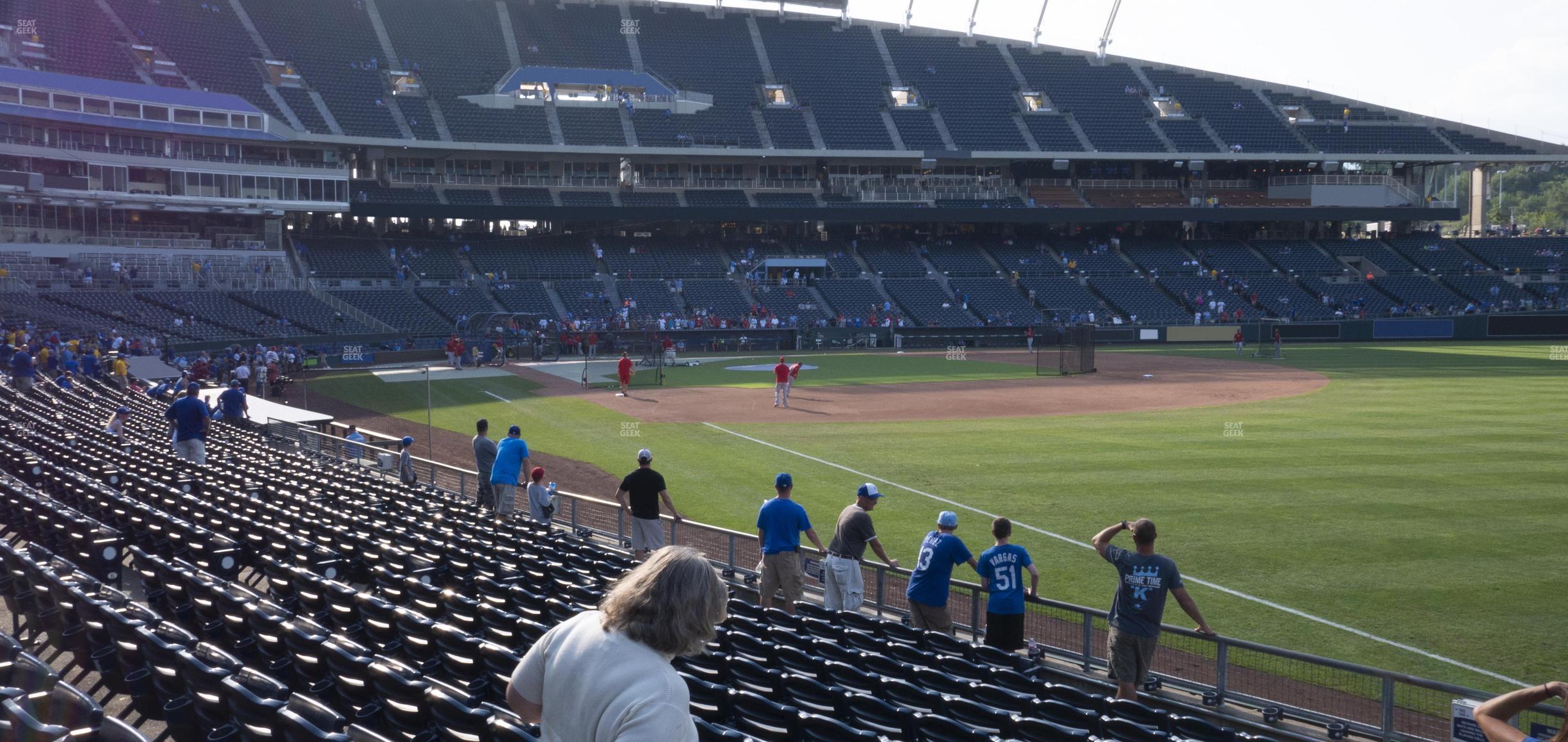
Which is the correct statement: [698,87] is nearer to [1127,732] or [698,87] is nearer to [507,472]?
[507,472]

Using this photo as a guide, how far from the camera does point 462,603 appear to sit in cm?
811

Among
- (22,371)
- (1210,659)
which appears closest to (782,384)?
(22,371)

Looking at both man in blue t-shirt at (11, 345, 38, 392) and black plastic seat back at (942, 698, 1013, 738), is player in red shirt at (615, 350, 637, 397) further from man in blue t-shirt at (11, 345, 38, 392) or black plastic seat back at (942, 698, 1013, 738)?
black plastic seat back at (942, 698, 1013, 738)

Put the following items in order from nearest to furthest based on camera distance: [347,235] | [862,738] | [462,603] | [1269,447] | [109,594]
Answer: [862,738], [109,594], [462,603], [1269,447], [347,235]

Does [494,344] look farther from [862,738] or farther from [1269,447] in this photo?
[862,738]

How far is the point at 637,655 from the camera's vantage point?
3295mm

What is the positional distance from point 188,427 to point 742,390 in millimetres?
23983

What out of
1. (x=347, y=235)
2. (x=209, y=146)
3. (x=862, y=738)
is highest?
(x=209, y=146)

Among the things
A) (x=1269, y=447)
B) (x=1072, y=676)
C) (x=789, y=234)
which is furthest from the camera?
(x=789, y=234)

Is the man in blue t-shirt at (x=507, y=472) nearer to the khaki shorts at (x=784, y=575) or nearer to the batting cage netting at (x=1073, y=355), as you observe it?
the khaki shorts at (x=784, y=575)

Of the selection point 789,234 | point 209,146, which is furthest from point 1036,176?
point 209,146

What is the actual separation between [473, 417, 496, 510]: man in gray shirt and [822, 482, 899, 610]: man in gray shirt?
6857 mm

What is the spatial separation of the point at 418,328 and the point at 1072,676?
5072 cm

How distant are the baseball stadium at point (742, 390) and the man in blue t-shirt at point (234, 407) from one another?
742 mm
